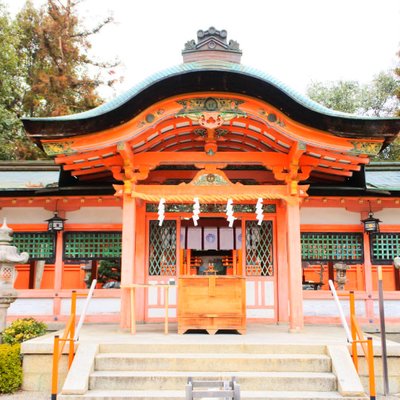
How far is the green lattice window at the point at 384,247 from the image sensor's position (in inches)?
411

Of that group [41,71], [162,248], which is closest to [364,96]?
[41,71]

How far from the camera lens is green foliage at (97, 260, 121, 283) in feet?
56.3

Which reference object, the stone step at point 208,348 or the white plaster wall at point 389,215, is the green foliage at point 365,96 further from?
the stone step at point 208,348

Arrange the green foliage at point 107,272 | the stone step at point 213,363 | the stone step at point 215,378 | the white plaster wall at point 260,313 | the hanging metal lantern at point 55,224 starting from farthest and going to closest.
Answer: the green foliage at point 107,272 < the hanging metal lantern at point 55,224 < the white plaster wall at point 260,313 < the stone step at point 213,363 < the stone step at point 215,378

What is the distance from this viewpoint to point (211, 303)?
8.34 metres

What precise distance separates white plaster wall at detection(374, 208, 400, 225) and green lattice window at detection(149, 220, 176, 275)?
185 inches

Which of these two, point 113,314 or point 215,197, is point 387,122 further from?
point 113,314

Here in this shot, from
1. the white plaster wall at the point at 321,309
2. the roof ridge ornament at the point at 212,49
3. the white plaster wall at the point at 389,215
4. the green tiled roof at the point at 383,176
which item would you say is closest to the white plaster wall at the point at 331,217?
the white plaster wall at the point at 389,215

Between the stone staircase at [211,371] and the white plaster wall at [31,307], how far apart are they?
3.81 metres

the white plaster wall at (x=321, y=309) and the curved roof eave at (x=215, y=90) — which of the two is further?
the white plaster wall at (x=321, y=309)

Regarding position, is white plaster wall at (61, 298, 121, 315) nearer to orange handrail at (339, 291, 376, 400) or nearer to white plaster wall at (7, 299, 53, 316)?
white plaster wall at (7, 299, 53, 316)

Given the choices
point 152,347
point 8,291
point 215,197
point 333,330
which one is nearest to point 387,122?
point 215,197

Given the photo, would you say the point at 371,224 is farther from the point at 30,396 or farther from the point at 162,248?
the point at 30,396

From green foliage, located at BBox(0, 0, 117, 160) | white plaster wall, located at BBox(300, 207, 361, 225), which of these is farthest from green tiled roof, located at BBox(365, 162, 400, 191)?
green foliage, located at BBox(0, 0, 117, 160)
